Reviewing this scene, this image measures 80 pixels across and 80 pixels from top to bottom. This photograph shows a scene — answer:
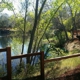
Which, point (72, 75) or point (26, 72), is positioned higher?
point (26, 72)

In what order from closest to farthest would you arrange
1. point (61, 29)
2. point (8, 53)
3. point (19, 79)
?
point (8, 53)
point (19, 79)
point (61, 29)

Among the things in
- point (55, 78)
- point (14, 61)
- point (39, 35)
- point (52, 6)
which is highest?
point (52, 6)

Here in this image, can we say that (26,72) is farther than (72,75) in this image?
No

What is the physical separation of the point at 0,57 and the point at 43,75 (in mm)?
1627

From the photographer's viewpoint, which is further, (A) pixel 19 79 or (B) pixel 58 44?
(B) pixel 58 44

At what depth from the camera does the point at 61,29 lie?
32812 mm

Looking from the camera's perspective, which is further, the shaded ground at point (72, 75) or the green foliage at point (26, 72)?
the shaded ground at point (72, 75)

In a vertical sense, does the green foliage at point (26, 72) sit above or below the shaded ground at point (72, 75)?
above

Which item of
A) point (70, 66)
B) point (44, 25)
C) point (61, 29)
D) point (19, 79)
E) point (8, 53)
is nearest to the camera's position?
point (8, 53)

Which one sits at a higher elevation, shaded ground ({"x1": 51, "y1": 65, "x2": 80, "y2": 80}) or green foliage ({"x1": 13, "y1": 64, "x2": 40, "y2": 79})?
green foliage ({"x1": 13, "y1": 64, "x2": 40, "y2": 79})

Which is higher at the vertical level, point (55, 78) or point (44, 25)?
point (44, 25)

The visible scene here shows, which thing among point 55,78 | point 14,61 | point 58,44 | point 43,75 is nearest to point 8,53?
point 14,61

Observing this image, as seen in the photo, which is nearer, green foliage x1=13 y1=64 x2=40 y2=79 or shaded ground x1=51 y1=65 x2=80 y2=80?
green foliage x1=13 y1=64 x2=40 y2=79

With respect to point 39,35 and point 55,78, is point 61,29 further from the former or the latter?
point 55,78
